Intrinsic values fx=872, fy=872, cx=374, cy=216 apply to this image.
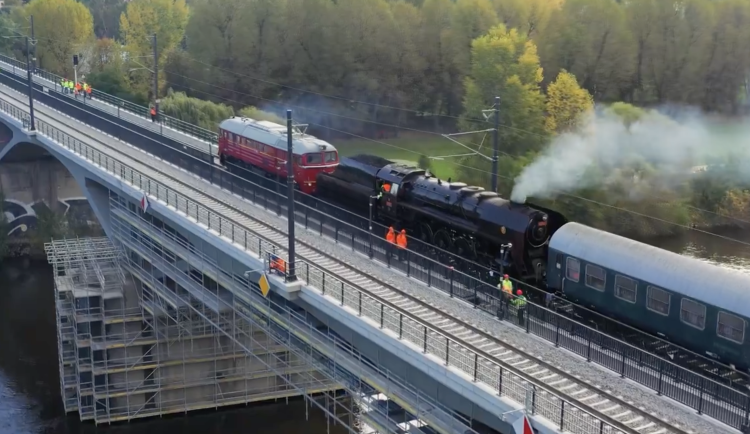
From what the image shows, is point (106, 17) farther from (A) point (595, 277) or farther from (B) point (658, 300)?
(B) point (658, 300)

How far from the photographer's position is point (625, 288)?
2216 cm

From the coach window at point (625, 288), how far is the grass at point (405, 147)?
40369 millimetres

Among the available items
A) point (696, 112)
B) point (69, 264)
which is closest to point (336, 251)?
point (69, 264)

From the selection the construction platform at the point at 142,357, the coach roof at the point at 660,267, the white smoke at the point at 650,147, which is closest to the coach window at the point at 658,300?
→ the coach roof at the point at 660,267

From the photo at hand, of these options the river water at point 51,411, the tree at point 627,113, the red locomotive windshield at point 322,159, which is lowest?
the river water at point 51,411

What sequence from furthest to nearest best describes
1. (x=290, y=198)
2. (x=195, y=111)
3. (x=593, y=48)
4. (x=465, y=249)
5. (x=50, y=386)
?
(x=593, y=48), (x=195, y=111), (x=50, y=386), (x=465, y=249), (x=290, y=198)

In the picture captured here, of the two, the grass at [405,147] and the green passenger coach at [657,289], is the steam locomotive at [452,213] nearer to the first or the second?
the green passenger coach at [657,289]

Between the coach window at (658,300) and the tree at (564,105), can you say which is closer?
the coach window at (658,300)

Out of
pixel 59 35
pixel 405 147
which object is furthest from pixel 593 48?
pixel 59 35

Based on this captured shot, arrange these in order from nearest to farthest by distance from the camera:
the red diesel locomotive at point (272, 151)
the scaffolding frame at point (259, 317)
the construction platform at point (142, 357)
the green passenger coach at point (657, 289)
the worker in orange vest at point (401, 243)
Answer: the green passenger coach at point (657, 289) < the scaffolding frame at point (259, 317) < the worker in orange vest at point (401, 243) < the construction platform at point (142, 357) < the red diesel locomotive at point (272, 151)

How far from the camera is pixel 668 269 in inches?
835

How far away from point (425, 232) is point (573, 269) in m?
8.15

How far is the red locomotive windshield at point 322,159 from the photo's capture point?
1513 inches

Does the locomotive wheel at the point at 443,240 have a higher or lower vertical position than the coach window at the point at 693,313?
lower
